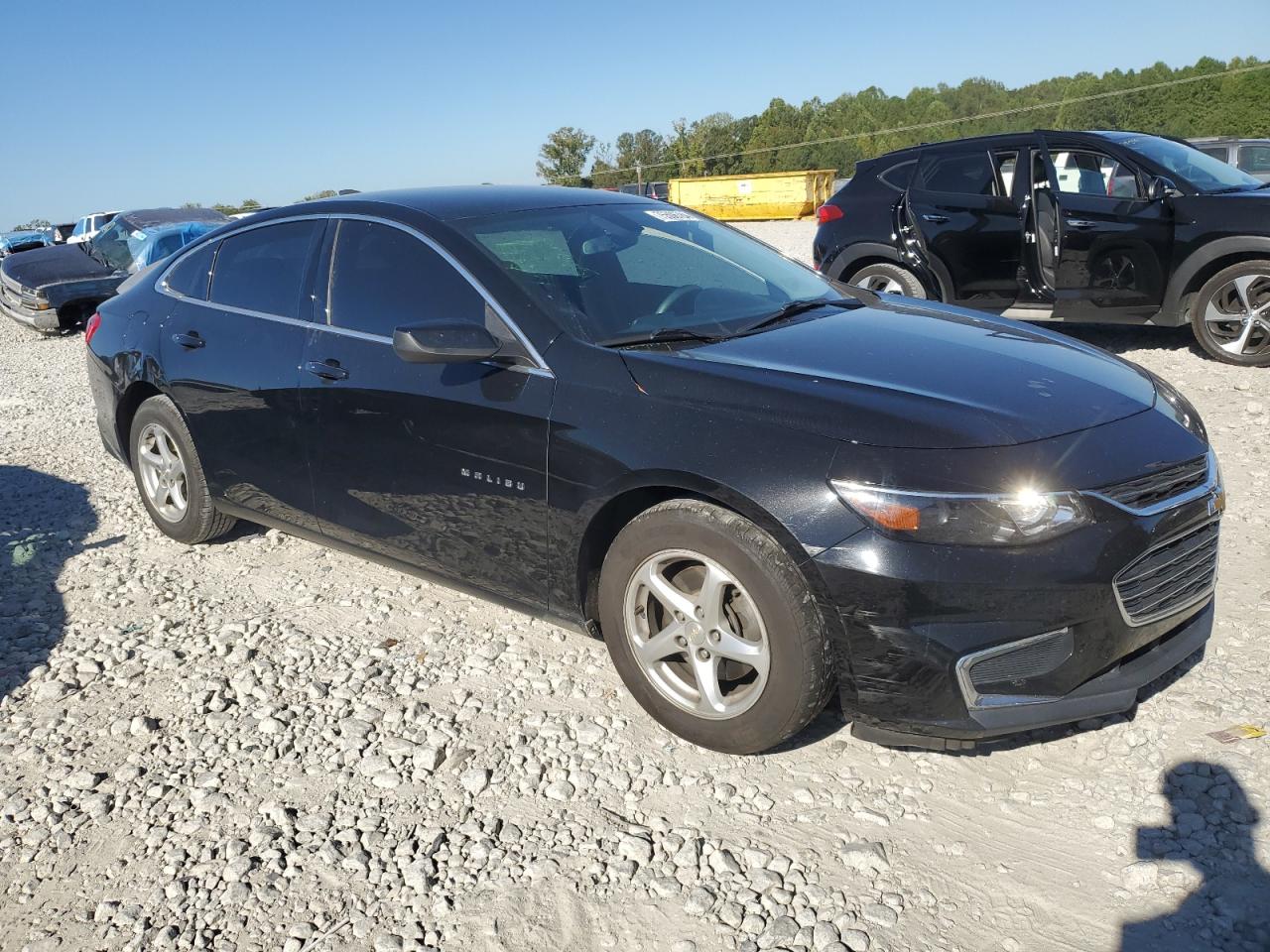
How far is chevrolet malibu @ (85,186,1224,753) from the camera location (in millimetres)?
2695

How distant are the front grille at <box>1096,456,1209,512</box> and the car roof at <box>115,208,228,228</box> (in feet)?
47.8

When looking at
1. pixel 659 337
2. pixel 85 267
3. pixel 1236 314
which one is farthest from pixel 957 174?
pixel 85 267

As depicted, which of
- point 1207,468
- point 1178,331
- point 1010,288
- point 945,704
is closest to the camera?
point 945,704

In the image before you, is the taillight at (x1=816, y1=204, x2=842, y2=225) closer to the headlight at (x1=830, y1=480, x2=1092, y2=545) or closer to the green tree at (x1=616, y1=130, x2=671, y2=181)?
the headlight at (x1=830, y1=480, x2=1092, y2=545)

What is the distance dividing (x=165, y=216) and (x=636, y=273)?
1402 cm

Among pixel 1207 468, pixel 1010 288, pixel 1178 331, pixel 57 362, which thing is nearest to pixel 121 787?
pixel 1207 468

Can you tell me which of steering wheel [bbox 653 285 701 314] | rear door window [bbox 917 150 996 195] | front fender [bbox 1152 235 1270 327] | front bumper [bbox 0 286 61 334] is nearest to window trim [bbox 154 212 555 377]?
steering wheel [bbox 653 285 701 314]

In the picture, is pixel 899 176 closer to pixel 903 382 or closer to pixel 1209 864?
pixel 903 382

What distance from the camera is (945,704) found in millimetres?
2723

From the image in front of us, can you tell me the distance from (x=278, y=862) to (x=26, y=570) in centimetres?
308

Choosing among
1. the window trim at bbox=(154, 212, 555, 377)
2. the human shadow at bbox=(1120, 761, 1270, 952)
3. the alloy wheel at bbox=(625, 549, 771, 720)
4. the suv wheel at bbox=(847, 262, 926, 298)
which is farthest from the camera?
the suv wheel at bbox=(847, 262, 926, 298)

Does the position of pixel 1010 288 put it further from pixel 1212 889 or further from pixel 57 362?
pixel 57 362

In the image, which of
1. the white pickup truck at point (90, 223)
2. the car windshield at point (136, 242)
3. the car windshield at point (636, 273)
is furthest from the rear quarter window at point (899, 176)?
the white pickup truck at point (90, 223)

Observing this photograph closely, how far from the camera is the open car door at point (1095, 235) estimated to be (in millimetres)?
7547
